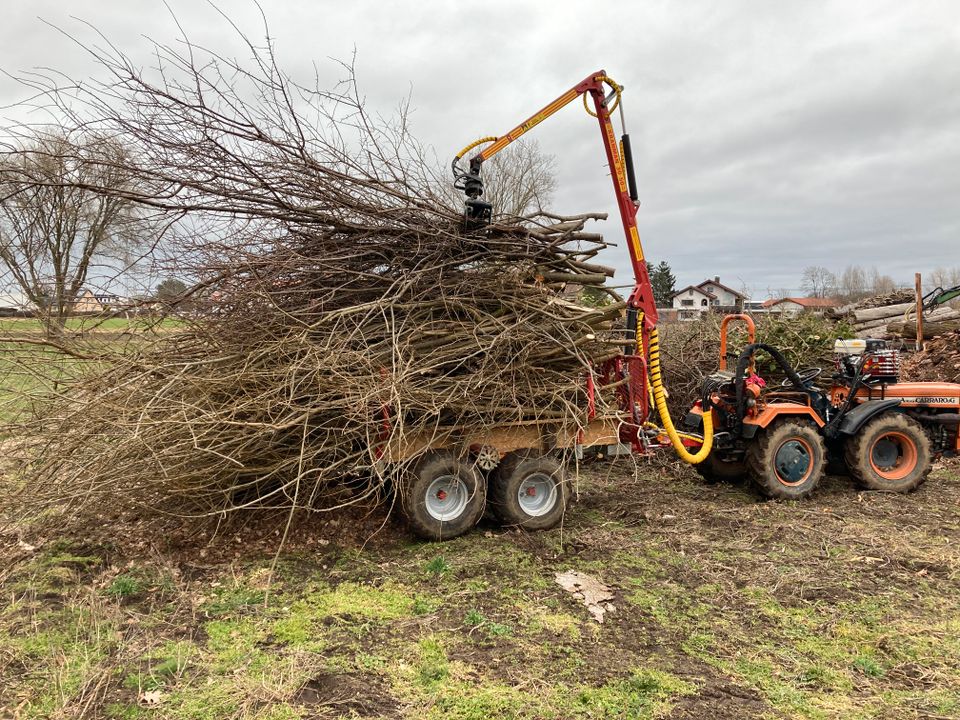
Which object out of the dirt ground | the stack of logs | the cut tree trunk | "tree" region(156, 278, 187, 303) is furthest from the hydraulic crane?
the cut tree trunk

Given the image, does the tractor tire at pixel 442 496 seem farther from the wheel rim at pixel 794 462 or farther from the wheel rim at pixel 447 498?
the wheel rim at pixel 794 462

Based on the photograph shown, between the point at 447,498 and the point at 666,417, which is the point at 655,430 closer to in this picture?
the point at 666,417

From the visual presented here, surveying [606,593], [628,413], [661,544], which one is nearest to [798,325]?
[628,413]

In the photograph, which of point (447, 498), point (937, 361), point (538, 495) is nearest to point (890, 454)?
point (538, 495)

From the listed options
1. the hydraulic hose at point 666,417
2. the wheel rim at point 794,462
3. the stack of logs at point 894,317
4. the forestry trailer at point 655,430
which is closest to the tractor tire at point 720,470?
the forestry trailer at point 655,430

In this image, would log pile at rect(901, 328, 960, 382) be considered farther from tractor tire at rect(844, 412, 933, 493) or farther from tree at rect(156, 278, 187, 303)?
tree at rect(156, 278, 187, 303)

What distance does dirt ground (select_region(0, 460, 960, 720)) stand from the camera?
3.07 metres

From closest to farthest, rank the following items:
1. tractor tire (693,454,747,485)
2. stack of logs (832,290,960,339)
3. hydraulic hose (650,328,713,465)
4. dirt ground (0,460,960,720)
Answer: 1. dirt ground (0,460,960,720)
2. hydraulic hose (650,328,713,465)
3. tractor tire (693,454,747,485)
4. stack of logs (832,290,960,339)

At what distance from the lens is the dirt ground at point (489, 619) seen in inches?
121

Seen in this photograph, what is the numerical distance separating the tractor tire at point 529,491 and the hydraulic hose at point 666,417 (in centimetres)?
103

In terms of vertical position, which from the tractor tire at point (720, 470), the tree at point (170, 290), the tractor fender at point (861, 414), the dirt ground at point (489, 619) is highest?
the tree at point (170, 290)

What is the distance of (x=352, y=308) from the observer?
5.01 m

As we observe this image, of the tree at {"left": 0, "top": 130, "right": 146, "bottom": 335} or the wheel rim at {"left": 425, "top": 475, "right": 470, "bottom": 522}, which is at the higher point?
the tree at {"left": 0, "top": 130, "right": 146, "bottom": 335}

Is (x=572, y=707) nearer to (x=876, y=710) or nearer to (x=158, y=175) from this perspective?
(x=876, y=710)
